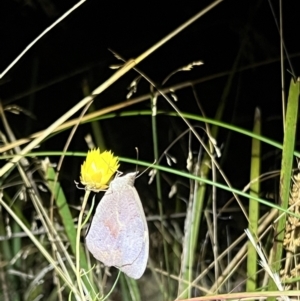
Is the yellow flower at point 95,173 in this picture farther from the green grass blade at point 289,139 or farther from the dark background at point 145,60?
the dark background at point 145,60

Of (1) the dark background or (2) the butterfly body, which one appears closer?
(2) the butterfly body

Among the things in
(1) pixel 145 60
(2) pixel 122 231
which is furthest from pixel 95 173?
(1) pixel 145 60

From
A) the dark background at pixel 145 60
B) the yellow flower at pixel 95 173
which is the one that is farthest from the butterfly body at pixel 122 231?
the dark background at pixel 145 60

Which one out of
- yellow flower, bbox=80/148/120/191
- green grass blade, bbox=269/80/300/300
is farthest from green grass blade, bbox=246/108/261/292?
yellow flower, bbox=80/148/120/191

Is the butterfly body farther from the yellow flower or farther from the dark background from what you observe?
the dark background

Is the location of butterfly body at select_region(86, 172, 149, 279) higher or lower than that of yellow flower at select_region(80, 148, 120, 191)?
lower

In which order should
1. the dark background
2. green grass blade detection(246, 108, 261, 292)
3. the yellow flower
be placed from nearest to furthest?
1. the yellow flower
2. green grass blade detection(246, 108, 261, 292)
3. the dark background

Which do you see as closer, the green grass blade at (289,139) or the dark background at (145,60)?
the green grass blade at (289,139)

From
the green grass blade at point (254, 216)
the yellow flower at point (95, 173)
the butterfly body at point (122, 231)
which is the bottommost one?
the green grass blade at point (254, 216)

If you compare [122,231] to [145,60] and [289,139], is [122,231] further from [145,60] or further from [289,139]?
[145,60]

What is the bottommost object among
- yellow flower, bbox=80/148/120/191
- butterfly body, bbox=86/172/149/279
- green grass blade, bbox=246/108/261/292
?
green grass blade, bbox=246/108/261/292
